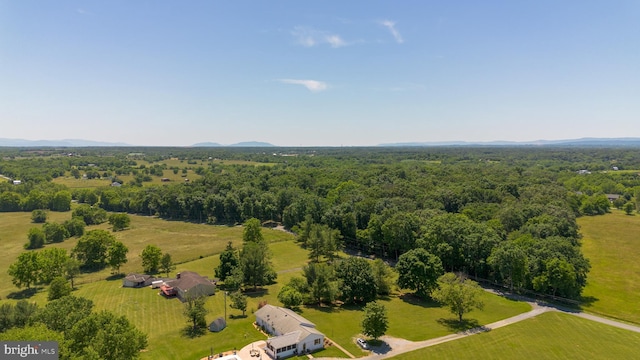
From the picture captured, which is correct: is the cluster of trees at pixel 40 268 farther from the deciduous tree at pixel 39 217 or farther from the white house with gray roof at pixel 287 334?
the deciduous tree at pixel 39 217

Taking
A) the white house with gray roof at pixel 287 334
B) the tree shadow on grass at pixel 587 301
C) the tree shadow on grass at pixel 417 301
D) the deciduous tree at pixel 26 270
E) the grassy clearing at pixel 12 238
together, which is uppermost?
the deciduous tree at pixel 26 270

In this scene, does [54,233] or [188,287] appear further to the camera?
[54,233]

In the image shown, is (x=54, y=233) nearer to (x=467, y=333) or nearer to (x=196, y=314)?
(x=196, y=314)

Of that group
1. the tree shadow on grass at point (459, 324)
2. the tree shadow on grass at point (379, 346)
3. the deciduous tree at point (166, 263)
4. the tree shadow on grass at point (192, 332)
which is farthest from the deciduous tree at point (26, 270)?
the tree shadow on grass at point (459, 324)

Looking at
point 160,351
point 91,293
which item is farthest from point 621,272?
point 91,293

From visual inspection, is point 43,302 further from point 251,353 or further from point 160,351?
point 251,353

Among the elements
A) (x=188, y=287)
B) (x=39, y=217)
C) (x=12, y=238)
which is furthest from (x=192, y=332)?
(x=39, y=217)
